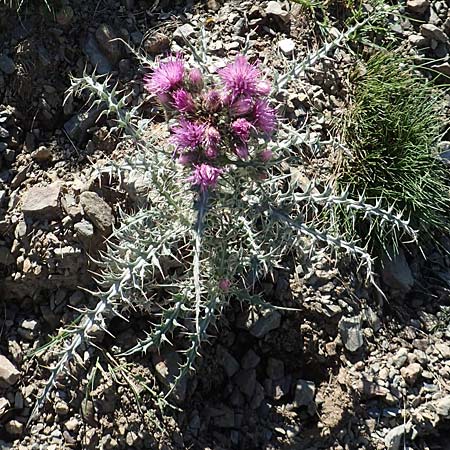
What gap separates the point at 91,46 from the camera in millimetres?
3436

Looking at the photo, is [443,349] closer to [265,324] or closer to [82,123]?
[265,324]

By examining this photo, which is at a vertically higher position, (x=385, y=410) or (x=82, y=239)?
(x=82, y=239)

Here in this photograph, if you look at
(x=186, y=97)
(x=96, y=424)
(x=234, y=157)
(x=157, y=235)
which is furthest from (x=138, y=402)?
(x=186, y=97)

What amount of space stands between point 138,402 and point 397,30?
2418mm

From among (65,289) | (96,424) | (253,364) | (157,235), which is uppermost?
(157,235)

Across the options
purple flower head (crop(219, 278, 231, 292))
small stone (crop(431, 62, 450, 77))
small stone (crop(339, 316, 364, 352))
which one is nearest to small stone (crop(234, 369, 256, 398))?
small stone (crop(339, 316, 364, 352))

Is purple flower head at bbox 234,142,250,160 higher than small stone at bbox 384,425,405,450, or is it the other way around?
purple flower head at bbox 234,142,250,160

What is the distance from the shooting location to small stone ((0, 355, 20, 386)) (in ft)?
9.63

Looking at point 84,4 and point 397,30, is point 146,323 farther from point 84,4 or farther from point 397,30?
point 397,30

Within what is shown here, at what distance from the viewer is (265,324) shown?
305cm

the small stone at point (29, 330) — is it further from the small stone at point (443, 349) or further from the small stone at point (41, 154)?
the small stone at point (443, 349)

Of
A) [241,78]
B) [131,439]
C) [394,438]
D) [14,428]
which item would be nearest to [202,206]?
[241,78]

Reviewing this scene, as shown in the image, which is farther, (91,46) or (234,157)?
(91,46)

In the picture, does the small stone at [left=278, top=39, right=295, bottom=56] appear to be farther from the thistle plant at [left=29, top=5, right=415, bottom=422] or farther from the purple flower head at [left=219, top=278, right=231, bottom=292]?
the purple flower head at [left=219, top=278, right=231, bottom=292]
